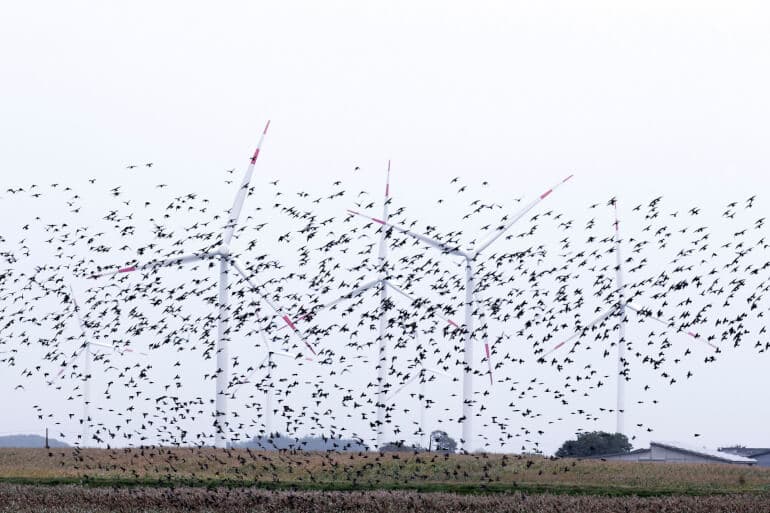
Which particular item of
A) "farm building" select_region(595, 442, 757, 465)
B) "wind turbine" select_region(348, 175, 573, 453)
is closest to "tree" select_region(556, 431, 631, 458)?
"farm building" select_region(595, 442, 757, 465)

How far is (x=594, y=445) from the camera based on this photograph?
467 ft

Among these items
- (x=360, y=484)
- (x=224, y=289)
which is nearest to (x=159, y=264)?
(x=224, y=289)

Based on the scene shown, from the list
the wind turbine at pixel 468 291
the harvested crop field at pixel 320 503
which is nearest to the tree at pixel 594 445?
the wind turbine at pixel 468 291

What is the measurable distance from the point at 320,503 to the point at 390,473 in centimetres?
2991

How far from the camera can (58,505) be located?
57688 mm

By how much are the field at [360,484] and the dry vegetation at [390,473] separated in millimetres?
125

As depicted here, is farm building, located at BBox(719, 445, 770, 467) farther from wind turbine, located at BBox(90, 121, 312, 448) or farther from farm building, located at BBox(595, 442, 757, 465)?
→ wind turbine, located at BBox(90, 121, 312, 448)

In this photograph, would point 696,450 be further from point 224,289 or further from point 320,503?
point 320,503

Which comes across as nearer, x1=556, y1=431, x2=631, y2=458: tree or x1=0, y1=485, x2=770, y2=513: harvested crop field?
x1=0, y1=485, x2=770, y2=513: harvested crop field

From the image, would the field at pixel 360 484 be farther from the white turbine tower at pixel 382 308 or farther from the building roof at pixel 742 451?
the building roof at pixel 742 451

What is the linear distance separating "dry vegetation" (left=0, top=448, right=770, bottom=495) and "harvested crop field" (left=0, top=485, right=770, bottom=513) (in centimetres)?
1068

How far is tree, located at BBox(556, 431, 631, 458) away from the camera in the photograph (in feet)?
456

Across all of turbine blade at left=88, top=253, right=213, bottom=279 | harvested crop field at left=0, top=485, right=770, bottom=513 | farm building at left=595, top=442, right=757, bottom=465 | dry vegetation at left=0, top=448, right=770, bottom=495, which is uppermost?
turbine blade at left=88, top=253, right=213, bottom=279

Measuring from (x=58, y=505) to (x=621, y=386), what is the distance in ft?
220
